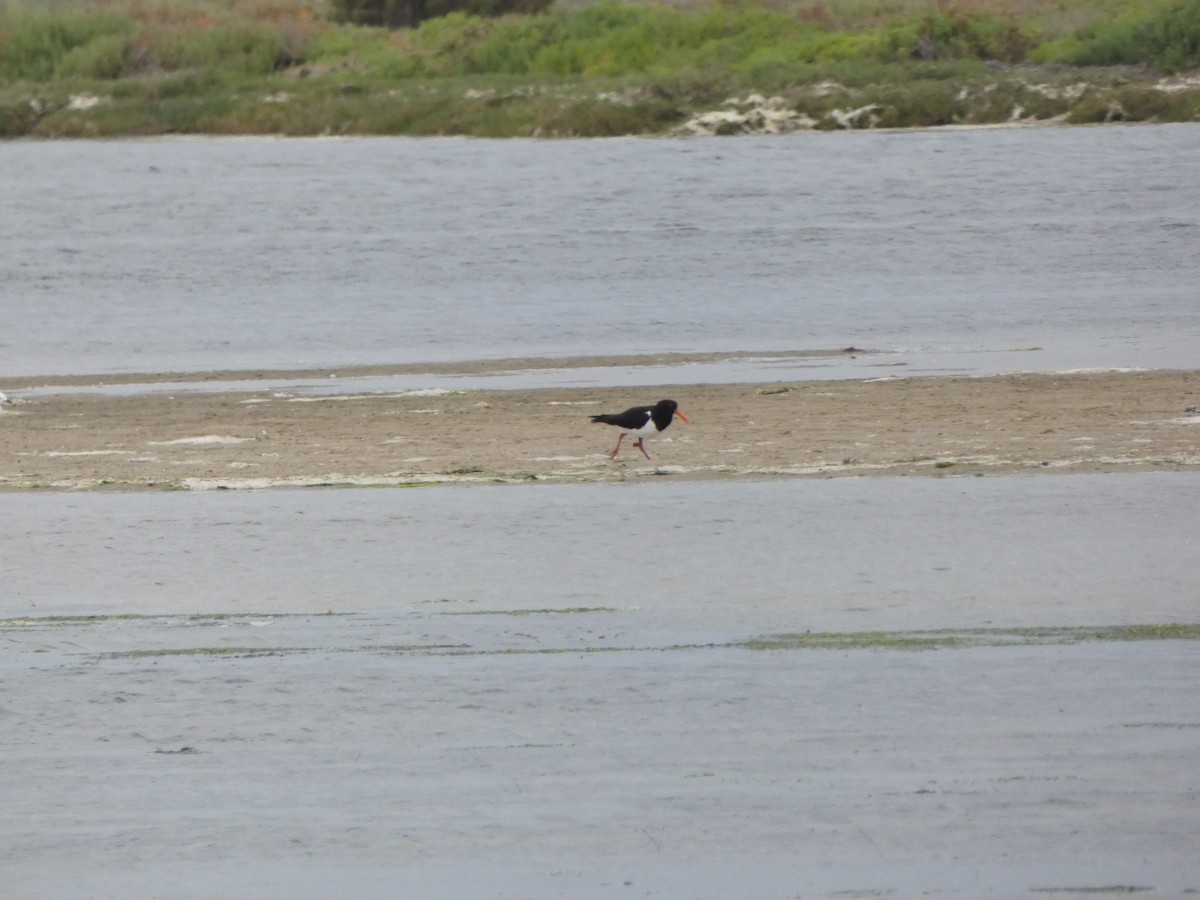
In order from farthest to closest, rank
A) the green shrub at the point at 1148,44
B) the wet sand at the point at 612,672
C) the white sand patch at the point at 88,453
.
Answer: the green shrub at the point at 1148,44
the white sand patch at the point at 88,453
the wet sand at the point at 612,672

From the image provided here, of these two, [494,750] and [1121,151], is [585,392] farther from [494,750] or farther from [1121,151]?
[1121,151]

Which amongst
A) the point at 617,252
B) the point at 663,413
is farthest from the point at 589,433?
the point at 617,252

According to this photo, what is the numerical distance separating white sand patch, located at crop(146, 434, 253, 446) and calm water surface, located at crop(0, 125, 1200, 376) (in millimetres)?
4955

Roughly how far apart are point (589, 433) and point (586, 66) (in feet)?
145

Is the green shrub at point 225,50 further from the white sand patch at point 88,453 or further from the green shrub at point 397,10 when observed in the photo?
the white sand patch at point 88,453

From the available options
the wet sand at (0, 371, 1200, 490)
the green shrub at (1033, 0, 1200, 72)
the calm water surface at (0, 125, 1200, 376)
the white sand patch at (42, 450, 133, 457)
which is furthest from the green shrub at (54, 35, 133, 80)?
the white sand patch at (42, 450, 133, 457)

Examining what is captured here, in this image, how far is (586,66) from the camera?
56.5m

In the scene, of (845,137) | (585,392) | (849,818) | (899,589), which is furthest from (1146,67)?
(849,818)

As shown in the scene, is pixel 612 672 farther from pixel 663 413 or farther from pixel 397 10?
pixel 397 10

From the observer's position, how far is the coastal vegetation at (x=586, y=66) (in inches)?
1891

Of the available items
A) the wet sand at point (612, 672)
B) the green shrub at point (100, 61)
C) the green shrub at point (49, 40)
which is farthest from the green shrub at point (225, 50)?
the wet sand at point (612, 672)

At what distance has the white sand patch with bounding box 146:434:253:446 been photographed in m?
13.7

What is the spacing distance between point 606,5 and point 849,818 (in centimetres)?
5716

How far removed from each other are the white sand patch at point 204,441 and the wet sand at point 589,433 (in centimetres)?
2
